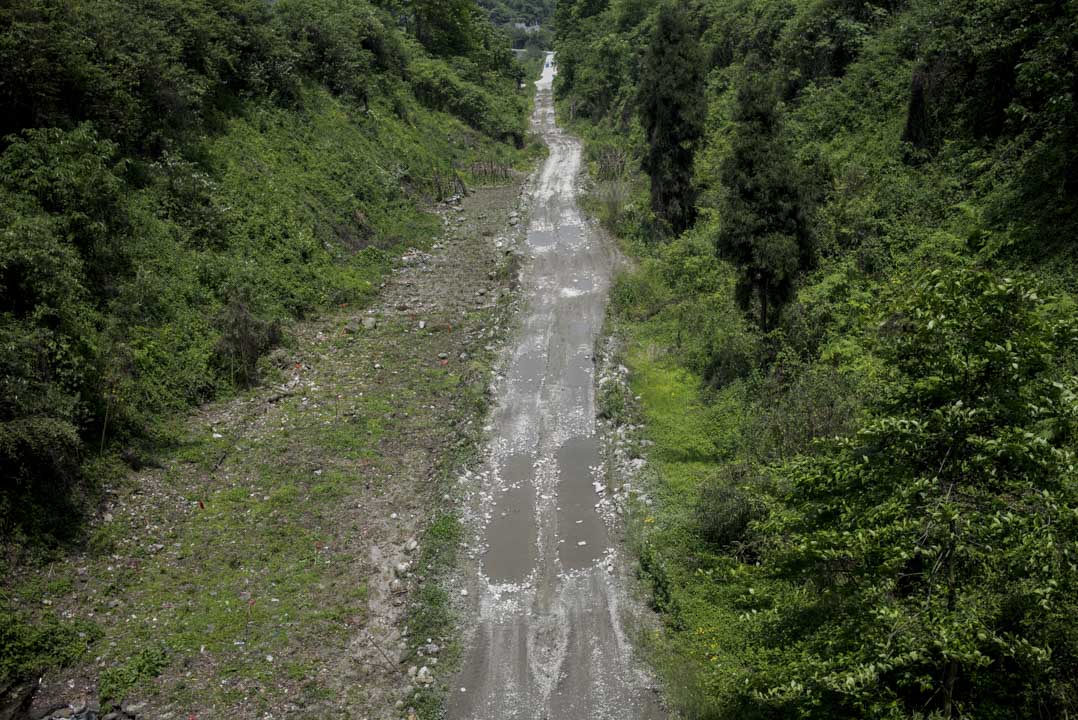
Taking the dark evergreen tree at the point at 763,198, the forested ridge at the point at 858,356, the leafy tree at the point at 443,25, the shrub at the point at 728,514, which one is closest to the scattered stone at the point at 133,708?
the forested ridge at the point at 858,356

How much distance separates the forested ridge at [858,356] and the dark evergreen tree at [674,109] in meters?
0.10

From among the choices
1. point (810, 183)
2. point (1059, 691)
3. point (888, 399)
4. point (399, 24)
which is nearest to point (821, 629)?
point (1059, 691)

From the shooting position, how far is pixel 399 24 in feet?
192

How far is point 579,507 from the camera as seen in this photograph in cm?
1670

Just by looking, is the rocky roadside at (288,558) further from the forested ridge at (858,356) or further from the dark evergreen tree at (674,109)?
the dark evergreen tree at (674,109)

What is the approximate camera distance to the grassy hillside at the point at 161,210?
15180 millimetres

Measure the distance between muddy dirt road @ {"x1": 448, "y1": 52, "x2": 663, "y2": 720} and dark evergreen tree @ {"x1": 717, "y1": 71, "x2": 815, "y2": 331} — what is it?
629 centimetres

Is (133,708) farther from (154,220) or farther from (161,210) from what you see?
(161,210)

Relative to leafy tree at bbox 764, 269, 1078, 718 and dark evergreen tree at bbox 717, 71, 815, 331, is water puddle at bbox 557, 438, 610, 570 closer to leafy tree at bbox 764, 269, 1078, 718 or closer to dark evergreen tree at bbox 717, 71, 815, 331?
dark evergreen tree at bbox 717, 71, 815, 331

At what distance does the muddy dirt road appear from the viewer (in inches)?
477

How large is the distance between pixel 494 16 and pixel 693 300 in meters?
110

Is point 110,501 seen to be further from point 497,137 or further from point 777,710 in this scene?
point 497,137

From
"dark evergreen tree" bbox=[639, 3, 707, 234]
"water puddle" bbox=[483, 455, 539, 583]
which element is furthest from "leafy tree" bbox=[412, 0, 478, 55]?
"water puddle" bbox=[483, 455, 539, 583]

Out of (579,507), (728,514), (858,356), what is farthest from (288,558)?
(858,356)
